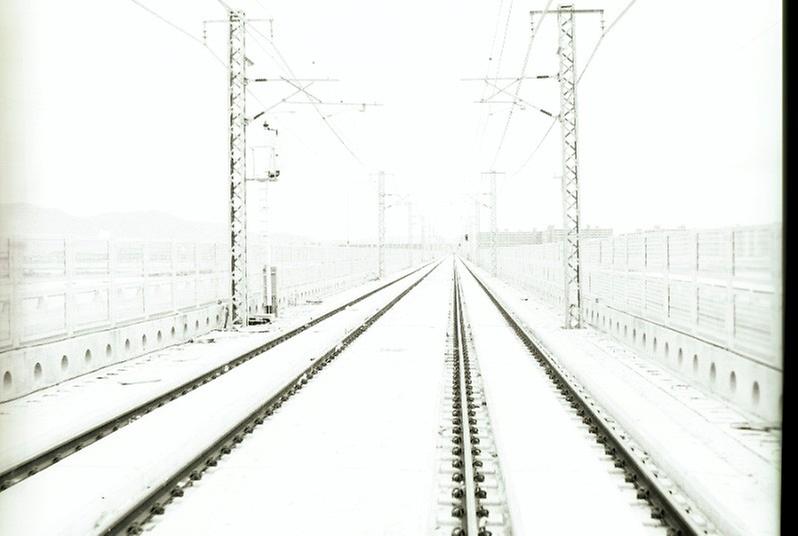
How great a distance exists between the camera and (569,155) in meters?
18.4

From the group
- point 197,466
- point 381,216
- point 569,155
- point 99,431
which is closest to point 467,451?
point 197,466

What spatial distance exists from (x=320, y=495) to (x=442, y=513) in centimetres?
118

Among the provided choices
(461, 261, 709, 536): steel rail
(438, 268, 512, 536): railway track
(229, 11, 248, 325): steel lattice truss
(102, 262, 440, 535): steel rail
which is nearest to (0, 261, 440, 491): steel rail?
(102, 262, 440, 535): steel rail

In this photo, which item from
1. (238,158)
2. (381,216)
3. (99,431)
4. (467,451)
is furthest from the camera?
(381,216)

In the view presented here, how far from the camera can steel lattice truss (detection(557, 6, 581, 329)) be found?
17.9 metres

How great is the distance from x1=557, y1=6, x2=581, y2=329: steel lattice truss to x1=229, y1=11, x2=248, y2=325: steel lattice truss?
9.21 meters

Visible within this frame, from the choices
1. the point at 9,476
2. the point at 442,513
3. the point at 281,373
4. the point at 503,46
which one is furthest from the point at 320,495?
the point at 503,46

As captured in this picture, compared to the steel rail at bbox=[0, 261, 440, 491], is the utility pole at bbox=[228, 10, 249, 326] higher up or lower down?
higher up

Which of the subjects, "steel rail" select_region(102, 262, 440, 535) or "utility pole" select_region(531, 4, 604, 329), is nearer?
"steel rail" select_region(102, 262, 440, 535)

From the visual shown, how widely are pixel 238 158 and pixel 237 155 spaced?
93mm

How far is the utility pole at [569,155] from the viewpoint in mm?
17859

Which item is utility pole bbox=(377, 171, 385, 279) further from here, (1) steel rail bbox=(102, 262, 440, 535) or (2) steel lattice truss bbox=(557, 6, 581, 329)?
(1) steel rail bbox=(102, 262, 440, 535)

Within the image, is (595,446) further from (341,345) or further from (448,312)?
(448,312)

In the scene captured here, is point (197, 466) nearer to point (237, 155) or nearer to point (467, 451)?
point (467, 451)
